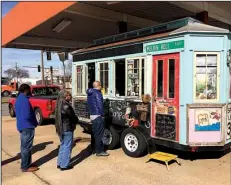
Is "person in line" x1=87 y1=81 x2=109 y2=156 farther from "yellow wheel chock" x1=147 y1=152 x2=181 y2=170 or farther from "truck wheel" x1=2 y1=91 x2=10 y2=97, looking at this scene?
"truck wheel" x1=2 y1=91 x2=10 y2=97

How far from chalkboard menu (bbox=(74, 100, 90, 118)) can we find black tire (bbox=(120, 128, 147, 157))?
6.84 ft

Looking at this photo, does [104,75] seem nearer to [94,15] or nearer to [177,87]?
[177,87]

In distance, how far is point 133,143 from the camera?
7.29 meters

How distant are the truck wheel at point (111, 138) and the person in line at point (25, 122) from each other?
2301mm


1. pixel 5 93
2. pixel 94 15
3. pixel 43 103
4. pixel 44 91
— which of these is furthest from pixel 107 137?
pixel 5 93

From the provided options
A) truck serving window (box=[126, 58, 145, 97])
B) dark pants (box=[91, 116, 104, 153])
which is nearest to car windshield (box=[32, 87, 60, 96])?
truck serving window (box=[126, 58, 145, 97])

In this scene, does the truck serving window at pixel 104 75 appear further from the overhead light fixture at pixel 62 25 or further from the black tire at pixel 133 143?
the overhead light fixture at pixel 62 25

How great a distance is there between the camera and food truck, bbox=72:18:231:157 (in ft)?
20.9

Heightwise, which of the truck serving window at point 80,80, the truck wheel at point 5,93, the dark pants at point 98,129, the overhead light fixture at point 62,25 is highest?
the overhead light fixture at point 62,25

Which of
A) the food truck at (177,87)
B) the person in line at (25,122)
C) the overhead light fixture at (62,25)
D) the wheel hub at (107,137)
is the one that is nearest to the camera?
the person in line at (25,122)

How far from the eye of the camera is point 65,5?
9.46 m

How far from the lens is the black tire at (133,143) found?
23.1ft

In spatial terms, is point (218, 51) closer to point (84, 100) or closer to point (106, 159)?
point (106, 159)

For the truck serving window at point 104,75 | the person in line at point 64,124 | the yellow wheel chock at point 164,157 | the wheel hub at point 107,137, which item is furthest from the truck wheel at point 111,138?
the person in line at point 64,124
